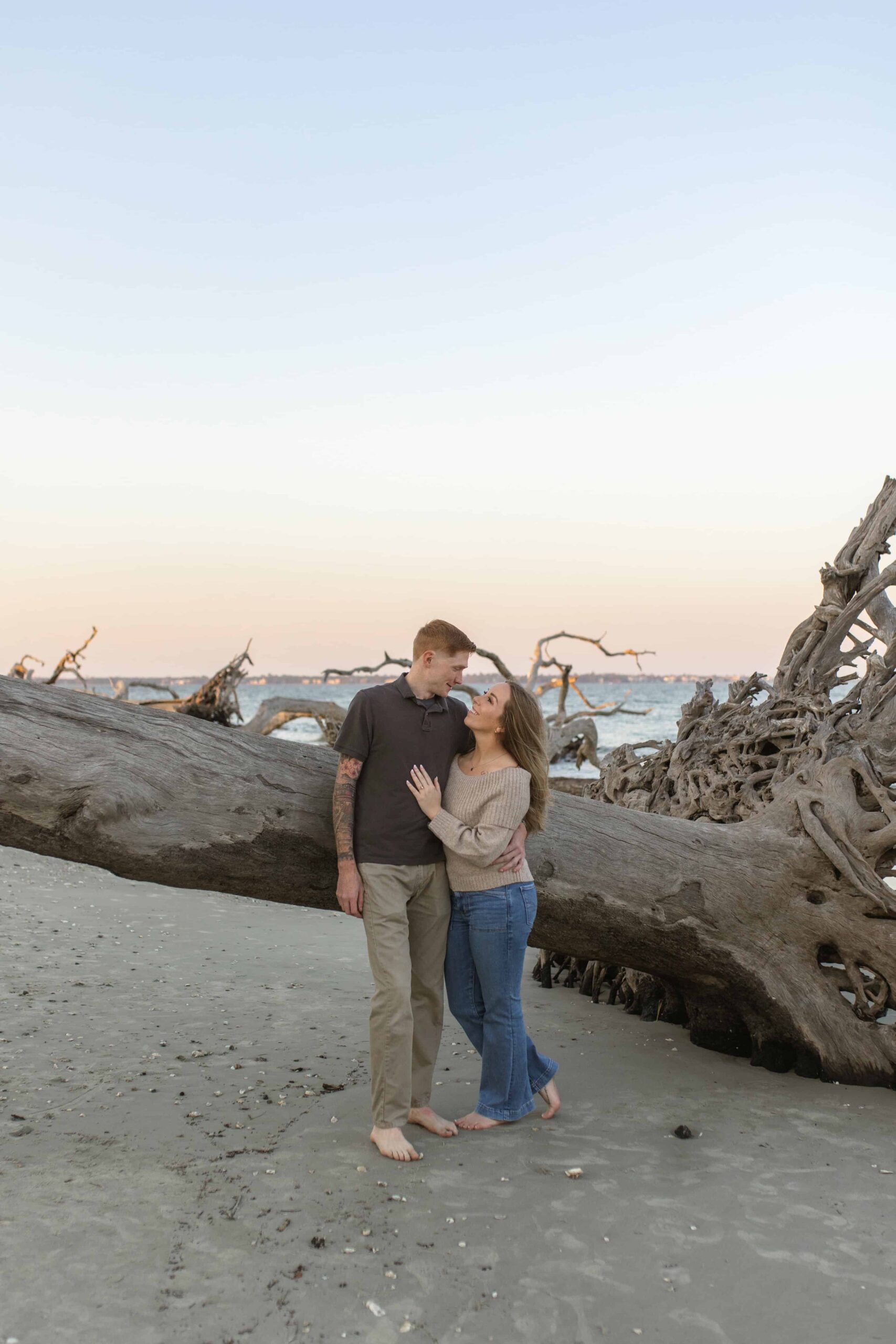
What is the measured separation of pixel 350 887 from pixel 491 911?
1.91 ft

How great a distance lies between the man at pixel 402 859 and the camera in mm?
3992

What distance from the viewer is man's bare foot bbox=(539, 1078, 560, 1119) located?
170 inches

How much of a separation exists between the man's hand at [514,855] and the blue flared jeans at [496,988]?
0.26 ft

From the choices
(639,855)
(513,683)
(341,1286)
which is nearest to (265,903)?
(639,855)

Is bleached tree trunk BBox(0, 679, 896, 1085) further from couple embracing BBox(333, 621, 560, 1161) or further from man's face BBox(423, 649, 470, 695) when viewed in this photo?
man's face BBox(423, 649, 470, 695)

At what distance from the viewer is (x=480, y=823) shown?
4109mm

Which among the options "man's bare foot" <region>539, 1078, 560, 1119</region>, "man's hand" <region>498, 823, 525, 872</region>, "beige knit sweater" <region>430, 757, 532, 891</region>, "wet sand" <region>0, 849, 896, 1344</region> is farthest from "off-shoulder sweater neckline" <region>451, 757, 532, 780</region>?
"wet sand" <region>0, 849, 896, 1344</region>

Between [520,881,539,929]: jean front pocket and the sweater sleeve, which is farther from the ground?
the sweater sleeve

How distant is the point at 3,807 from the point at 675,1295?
294cm

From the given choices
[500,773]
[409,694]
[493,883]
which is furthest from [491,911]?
[409,694]

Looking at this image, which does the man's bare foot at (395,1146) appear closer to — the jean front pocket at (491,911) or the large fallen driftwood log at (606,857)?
the jean front pocket at (491,911)

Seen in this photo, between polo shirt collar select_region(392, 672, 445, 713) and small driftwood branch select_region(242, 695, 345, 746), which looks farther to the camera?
small driftwood branch select_region(242, 695, 345, 746)

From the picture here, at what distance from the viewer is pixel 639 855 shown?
515 centimetres

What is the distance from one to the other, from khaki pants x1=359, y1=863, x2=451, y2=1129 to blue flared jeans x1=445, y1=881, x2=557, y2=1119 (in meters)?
0.07
